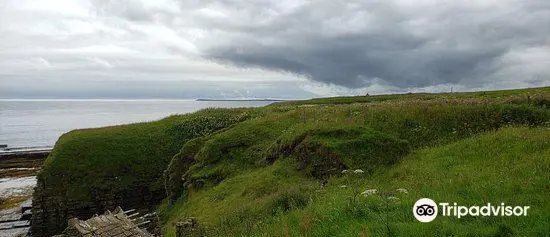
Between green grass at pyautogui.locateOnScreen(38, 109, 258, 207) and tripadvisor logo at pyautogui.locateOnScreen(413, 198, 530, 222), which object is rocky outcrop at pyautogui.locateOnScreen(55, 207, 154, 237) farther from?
green grass at pyautogui.locateOnScreen(38, 109, 258, 207)

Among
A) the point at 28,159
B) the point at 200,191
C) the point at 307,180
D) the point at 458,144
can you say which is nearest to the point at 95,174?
the point at 200,191

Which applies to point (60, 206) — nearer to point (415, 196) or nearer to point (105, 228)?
point (105, 228)

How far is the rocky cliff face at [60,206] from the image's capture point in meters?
39.5

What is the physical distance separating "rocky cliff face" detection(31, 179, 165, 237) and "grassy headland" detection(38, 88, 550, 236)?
0.53 m

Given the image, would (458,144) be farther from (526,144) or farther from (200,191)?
(200,191)

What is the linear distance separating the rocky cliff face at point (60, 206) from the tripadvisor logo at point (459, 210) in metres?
35.1

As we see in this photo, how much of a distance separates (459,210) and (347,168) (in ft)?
32.1

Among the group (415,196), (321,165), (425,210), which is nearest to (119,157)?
(321,165)

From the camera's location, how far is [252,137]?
31.3 m

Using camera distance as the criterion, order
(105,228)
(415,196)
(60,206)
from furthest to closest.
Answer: (60,206), (105,228), (415,196)

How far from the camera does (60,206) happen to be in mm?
40750

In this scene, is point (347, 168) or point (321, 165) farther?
point (321, 165)

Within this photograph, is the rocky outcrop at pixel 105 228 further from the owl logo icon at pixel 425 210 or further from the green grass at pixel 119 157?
the green grass at pixel 119 157

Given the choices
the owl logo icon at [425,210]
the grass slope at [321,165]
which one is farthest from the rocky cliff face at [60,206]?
the owl logo icon at [425,210]
